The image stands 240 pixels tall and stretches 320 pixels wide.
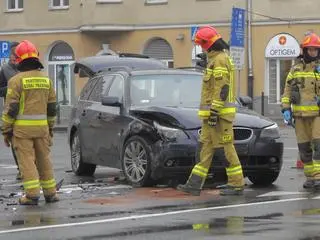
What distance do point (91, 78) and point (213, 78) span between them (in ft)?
13.9

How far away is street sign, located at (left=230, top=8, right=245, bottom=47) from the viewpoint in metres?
28.1

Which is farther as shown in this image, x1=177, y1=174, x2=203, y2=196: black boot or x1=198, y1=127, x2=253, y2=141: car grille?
x1=198, y1=127, x2=253, y2=141: car grille

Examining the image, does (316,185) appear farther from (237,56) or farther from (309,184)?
(237,56)

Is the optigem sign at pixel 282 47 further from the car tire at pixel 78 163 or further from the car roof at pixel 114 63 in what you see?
the car tire at pixel 78 163

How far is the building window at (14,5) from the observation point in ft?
143

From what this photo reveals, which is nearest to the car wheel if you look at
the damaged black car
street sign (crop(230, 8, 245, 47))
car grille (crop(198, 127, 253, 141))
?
the damaged black car

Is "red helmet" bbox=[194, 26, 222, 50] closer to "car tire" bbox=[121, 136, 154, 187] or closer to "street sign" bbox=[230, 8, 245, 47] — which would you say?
"car tire" bbox=[121, 136, 154, 187]

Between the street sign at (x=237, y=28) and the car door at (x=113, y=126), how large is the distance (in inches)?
589

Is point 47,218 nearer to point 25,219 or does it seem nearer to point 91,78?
point 25,219

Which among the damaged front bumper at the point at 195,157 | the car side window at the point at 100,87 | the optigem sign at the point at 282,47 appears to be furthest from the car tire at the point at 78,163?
the optigem sign at the point at 282,47

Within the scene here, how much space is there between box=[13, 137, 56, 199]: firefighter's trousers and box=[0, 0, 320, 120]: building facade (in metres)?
25.5

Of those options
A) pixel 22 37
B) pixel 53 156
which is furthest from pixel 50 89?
pixel 22 37

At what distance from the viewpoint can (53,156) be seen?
1873cm

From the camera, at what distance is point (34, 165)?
1052 centimetres
